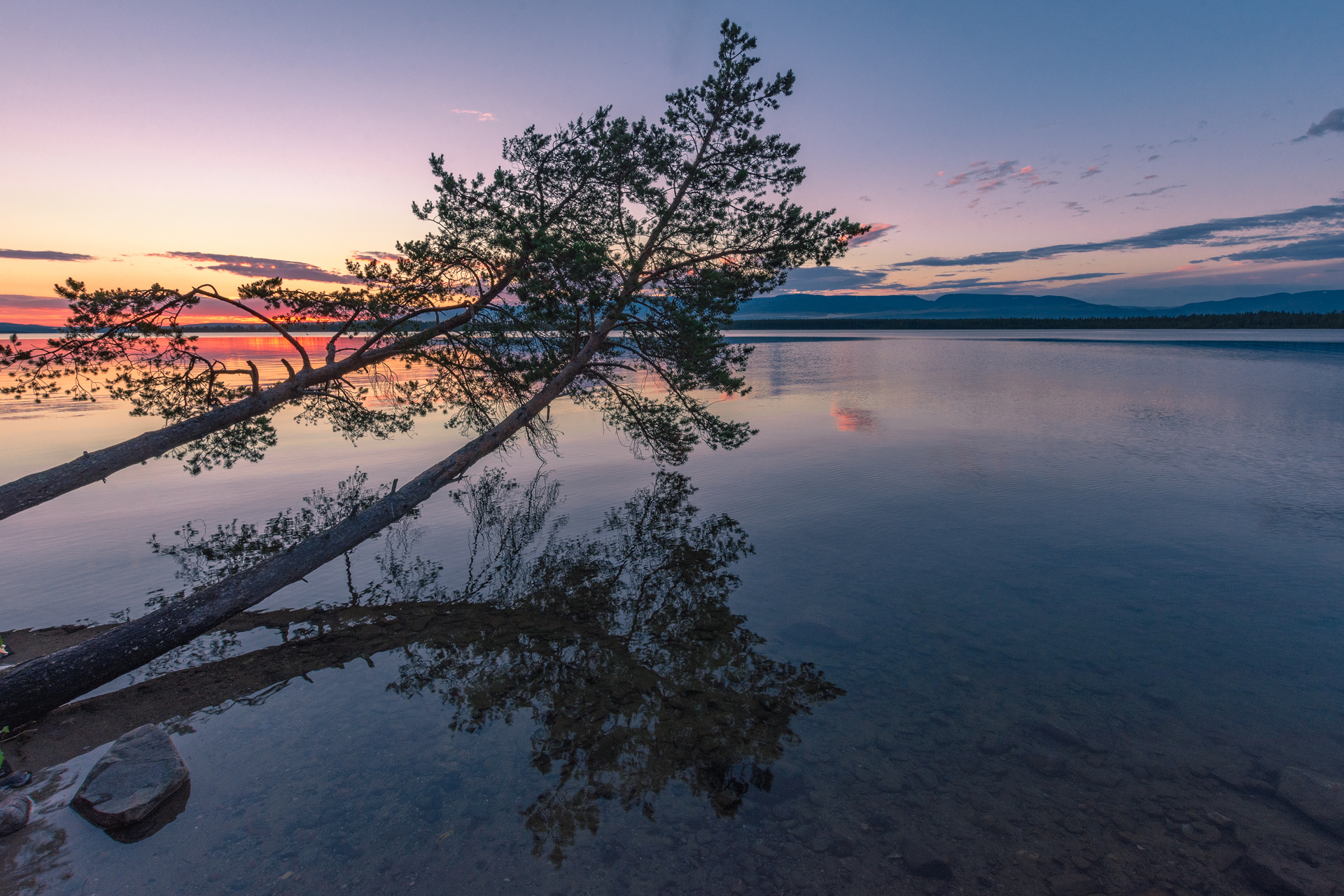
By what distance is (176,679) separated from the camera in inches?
285

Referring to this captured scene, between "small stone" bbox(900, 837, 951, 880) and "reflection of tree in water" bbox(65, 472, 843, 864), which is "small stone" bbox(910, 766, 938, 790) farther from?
"reflection of tree in water" bbox(65, 472, 843, 864)

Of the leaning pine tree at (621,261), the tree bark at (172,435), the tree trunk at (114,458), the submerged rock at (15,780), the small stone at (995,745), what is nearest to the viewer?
the submerged rock at (15,780)

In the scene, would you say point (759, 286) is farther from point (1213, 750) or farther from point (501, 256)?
point (1213, 750)

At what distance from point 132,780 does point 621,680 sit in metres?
4.83

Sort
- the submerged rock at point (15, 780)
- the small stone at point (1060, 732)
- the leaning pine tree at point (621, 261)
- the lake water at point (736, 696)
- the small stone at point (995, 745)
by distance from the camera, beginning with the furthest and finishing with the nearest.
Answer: the leaning pine tree at point (621, 261) → the small stone at point (1060, 732) → the small stone at point (995, 745) → the submerged rock at point (15, 780) → the lake water at point (736, 696)

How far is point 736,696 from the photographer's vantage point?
6938 millimetres

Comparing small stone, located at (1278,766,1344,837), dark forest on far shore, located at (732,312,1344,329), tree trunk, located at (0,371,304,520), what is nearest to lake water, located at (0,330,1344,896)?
small stone, located at (1278,766,1344,837)

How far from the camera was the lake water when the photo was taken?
4.73 m

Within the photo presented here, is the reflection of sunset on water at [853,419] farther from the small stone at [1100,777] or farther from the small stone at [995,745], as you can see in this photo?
the small stone at [1100,777]

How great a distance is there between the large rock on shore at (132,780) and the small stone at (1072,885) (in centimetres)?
777

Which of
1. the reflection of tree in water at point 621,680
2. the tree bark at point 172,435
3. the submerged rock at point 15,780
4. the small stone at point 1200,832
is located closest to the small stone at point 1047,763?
the small stone at point 1200,832

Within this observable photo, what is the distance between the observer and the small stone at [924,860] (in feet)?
15.0

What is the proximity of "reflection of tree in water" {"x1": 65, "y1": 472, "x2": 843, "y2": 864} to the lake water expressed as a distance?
5cm

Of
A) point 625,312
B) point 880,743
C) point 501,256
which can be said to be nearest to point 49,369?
point 501,256
